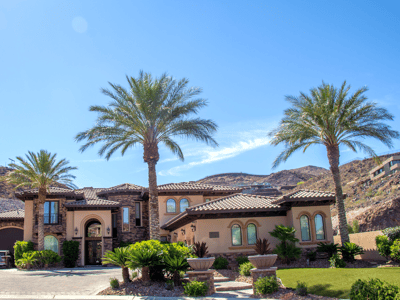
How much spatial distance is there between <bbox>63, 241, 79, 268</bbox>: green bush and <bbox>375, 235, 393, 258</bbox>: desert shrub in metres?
23.8

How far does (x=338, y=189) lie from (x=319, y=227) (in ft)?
8.81

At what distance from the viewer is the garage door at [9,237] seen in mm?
35562

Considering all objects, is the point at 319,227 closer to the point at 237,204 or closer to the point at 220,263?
the point at 237,204

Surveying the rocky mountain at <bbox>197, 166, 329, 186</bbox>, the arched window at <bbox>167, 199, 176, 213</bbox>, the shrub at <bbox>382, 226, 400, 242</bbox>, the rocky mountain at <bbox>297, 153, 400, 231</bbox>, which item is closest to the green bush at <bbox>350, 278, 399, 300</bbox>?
the shrub at <bbox>382, 226, 400, 242</bbox>

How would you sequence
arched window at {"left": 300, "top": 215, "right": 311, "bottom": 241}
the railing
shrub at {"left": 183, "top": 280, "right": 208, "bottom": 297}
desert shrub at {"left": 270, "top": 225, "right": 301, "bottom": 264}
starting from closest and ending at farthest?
shrub at {"left": 183, "top": 280, "right": 208, "bottom": 297} → desert shrub at {"left": 270, "top": 225, "right": 301, "bottom": 264} → arched window at {"left": 300, "top": 215, "right": 311, "bottom": 241} → the railing

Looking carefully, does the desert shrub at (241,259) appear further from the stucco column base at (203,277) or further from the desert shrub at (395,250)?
the desert shrub at (395,250)

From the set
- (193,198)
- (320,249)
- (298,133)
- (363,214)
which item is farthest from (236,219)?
(363,214)

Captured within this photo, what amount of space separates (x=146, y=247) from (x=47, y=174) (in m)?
18.2

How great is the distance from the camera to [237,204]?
22781mm

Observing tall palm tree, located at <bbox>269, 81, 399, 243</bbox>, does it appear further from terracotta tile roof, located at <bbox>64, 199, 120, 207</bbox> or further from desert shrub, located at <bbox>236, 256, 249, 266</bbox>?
terracotta tile roof, located at <bbox>64, 199, 120, 207</bbox>

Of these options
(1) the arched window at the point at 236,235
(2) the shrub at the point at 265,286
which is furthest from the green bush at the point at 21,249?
(2) the shrub at the point at 265,286

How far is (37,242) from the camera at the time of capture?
104 feet

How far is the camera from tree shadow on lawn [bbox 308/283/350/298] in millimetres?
11776

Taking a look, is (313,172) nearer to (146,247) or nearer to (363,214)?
(363,214)
